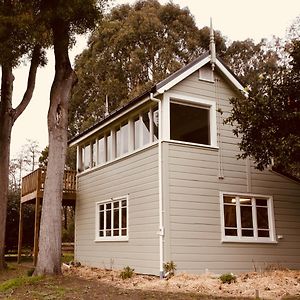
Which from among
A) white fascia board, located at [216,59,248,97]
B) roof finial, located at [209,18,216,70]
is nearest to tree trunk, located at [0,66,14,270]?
roof finial, located at [209,18,216,70]

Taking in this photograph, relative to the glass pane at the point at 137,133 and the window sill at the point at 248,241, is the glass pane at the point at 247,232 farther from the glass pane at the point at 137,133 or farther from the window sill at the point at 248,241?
the glass pane at the point at 137,133

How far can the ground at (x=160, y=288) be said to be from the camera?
912 cm

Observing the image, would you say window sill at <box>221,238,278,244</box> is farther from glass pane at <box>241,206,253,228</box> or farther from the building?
glass pane at <box>241,206,253,228</box>

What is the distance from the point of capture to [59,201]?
1241 centimetres

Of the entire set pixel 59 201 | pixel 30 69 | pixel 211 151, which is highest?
pixel 30 69

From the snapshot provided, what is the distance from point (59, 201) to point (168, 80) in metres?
4.83

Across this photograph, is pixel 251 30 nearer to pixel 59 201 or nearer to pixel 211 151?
pixel 211 151

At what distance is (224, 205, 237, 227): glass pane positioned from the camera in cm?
1363

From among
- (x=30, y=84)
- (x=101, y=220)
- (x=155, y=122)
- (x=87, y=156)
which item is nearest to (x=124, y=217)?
(x=101, y=220)

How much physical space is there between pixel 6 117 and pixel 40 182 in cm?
366

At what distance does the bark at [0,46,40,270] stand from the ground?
5390mm

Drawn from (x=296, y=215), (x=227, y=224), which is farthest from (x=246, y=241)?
(x=296, y=215)

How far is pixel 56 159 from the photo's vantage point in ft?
41.4

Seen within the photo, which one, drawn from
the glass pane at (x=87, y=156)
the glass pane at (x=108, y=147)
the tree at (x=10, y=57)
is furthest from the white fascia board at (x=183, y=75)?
the glass pane at (x=87, y=156)
